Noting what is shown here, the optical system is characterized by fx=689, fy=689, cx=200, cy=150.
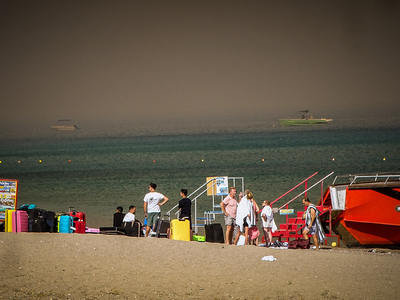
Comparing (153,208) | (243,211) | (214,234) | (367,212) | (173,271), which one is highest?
(153,208)

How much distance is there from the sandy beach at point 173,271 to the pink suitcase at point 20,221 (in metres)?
1.01

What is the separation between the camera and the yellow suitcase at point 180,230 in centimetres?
1473

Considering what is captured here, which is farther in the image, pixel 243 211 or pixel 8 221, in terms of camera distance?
pixel 243 211

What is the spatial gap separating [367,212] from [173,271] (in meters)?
7.80

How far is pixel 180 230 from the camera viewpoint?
48.4 feet

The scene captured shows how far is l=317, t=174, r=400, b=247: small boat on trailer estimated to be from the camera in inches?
681

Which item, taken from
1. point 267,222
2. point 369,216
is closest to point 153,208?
point 267,222

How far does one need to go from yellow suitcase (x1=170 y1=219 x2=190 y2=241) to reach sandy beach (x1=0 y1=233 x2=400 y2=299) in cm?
100

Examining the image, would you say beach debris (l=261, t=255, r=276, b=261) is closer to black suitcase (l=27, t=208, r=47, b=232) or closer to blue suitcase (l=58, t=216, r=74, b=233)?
blue suitcase (l=58, t=216, r=74, b=233)

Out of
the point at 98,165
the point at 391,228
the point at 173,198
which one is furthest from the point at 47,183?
the point at 391,228

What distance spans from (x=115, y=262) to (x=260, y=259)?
2.73m

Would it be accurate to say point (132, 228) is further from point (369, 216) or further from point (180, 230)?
point (369, 216)

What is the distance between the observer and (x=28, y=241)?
42.2 feet

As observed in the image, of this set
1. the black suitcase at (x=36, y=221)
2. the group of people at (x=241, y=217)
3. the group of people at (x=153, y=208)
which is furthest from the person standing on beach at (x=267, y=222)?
the black suitcase at (x=36, y=221)
